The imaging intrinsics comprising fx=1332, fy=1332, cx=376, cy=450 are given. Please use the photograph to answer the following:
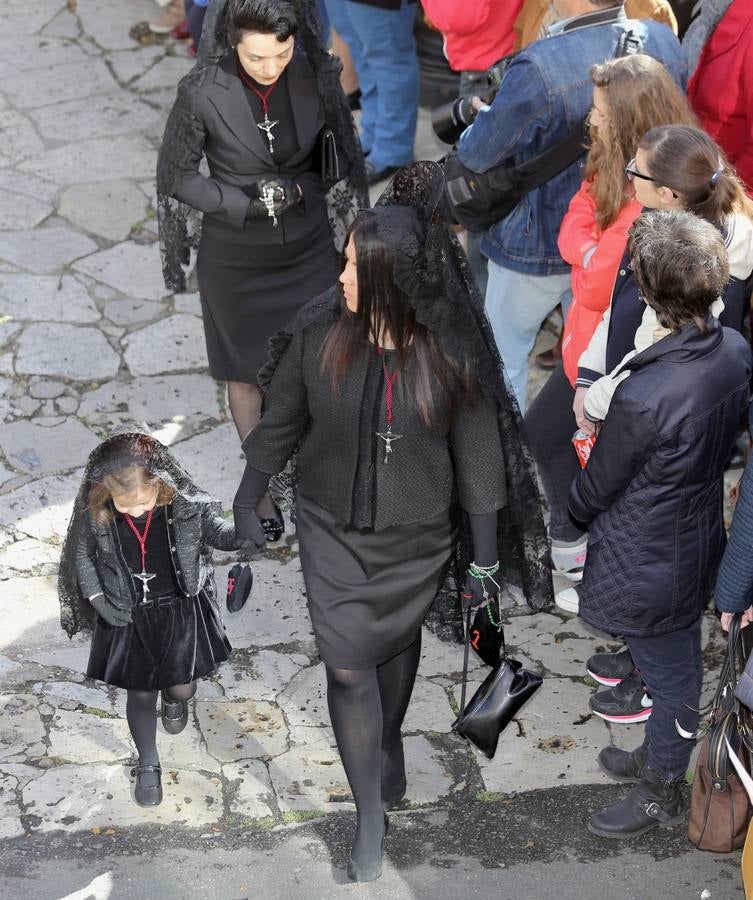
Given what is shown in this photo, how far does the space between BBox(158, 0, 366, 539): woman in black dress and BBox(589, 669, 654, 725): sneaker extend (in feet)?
4.83

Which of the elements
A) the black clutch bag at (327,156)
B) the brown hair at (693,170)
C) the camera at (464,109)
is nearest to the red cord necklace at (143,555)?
the black clutch bag at (327,156)

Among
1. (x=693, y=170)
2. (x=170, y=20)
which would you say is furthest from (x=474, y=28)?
(x=170, y=20)

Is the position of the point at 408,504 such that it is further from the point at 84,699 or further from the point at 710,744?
the point at 84,699

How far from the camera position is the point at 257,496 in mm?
3918

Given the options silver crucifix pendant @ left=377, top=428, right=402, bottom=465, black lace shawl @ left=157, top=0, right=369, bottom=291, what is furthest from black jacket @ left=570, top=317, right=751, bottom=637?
black lace shawl @ left=157, top=0, right=369, bottom=291

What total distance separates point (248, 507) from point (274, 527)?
137cm

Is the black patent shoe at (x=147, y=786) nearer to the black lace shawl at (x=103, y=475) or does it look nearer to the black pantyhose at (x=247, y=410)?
the black lace shawl at (x=103, y=475)

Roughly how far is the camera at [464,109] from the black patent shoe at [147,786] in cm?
259

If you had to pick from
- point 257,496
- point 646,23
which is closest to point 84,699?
point 257,496

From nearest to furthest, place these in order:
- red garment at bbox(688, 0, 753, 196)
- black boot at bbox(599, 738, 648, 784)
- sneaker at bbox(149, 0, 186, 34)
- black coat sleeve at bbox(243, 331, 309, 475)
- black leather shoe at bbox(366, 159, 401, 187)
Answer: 1. black coat sleeve at bbox(243, 331, 309, 475)
2. black boot at bbox(599, 738, 648, 784)
3. red garment at bbox(688, 0, 753, 196)
4. black leather shoe at bbox(366, 159, 401, 187)
5. sneaker at bbox(149, 0, 186, 34)

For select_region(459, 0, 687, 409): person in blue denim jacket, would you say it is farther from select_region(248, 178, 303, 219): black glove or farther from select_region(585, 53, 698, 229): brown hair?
select_region(248, 178, 303, 219): black glove

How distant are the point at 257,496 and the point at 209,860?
1118 mm

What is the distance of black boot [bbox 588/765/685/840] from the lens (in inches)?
160

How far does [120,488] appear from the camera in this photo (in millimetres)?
3904
